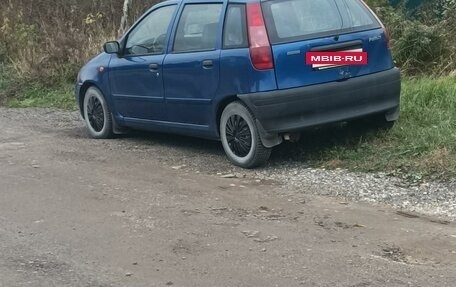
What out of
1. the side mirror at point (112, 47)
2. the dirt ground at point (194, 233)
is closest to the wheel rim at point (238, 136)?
the dirt ground at point (194, 233)

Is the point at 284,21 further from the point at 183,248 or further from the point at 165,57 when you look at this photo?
the point at 183,248

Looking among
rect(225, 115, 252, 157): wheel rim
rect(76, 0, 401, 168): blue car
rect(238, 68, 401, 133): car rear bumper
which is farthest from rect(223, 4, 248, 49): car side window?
rect(225, 115, 252, 157): wheel rim

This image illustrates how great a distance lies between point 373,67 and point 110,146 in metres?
3.38

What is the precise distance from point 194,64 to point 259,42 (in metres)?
0.93

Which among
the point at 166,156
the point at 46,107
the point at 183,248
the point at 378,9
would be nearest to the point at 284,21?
the point at 166,156

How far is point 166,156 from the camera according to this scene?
28.7 ft

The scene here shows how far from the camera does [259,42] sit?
745 centimetres

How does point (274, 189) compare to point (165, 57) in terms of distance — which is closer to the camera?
point (274, 189)

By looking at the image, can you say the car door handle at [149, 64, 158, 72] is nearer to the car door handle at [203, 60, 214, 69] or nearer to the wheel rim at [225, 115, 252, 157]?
the car door handle at [203, 60, 214, 69]

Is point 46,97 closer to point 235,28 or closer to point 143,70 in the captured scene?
point 143,70

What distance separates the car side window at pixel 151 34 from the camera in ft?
28.8

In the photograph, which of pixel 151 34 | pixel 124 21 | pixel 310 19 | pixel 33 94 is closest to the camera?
pixel 310 19

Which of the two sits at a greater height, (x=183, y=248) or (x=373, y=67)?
(x=373, y=67)

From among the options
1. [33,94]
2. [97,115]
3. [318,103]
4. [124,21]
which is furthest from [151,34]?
[124,21]
